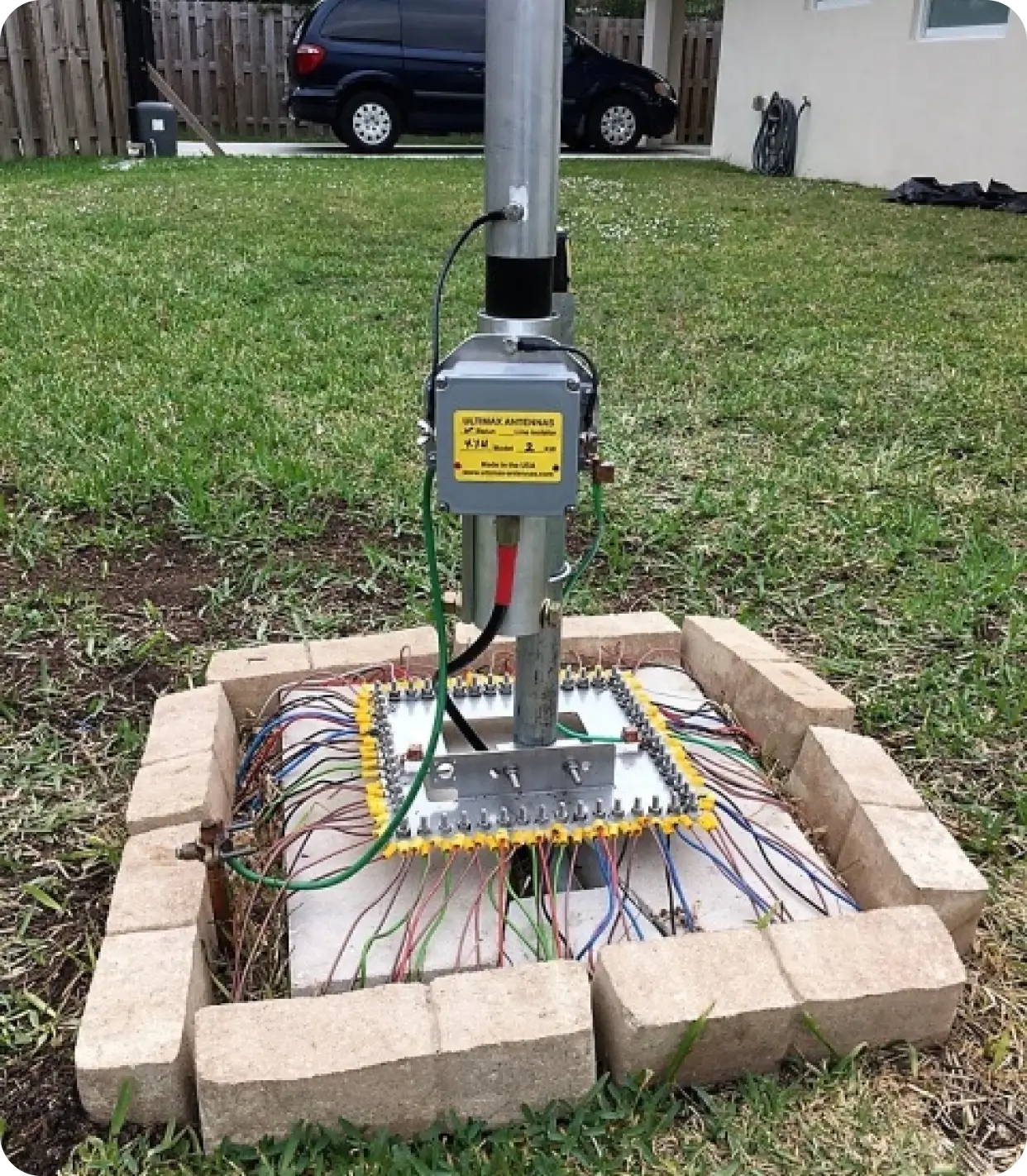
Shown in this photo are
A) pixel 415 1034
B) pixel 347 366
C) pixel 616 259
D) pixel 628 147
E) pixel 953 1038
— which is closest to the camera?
pixel 415 1034

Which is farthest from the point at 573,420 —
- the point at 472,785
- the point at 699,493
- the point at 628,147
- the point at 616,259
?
the point at 628,147

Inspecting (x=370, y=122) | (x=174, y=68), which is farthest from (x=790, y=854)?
(x=174, y=68)

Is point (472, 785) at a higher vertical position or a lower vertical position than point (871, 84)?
lower

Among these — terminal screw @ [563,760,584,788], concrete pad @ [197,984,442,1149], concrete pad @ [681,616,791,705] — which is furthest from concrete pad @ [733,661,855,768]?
concrete pad @ [197,984,442,1149]

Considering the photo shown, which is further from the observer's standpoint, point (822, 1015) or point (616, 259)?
point (616, 259)

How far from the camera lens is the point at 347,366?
4.42m

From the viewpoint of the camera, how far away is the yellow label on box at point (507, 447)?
1.44m

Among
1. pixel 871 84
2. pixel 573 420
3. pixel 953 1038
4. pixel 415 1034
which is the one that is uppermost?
pixel 871 84

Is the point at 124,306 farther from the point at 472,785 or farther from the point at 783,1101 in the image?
the point at 783,1101

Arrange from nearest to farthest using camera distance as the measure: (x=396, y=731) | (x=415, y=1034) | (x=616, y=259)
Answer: (x=415, y=1034) < (x=396, y=731) < (x=616, y=259)

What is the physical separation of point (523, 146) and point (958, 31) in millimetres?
9530

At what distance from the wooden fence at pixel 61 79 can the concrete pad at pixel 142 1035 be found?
1247cm

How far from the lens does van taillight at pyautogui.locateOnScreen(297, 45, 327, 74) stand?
12930 mm

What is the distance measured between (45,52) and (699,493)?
37.4 ft
